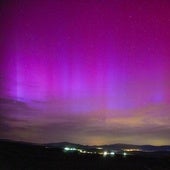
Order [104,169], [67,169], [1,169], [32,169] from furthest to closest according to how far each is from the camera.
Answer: [104,169] → [67,169] → [32,169] → [1,169]

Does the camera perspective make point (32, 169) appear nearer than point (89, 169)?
Yes

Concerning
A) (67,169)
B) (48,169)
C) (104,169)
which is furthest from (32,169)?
(104,169)

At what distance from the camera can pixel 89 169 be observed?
57000mm

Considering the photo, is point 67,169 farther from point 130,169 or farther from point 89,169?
point 130,169

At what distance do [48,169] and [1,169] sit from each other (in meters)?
10.0

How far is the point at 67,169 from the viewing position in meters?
55.0

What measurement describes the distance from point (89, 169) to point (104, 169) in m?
3.77

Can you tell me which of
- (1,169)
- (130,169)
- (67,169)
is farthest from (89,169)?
(1,169)

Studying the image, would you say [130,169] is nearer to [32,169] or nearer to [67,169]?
[67,169]

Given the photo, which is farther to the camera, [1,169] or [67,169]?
[67,169]

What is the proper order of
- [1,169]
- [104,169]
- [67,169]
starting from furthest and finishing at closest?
[104,169], [67,169], [1,169]

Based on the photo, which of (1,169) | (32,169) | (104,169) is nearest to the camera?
(1,169)

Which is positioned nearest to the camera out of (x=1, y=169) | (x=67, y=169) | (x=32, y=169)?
(x=1, y=169)

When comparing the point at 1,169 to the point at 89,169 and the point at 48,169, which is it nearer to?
the point at 48,169
